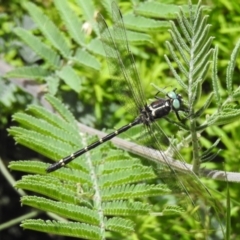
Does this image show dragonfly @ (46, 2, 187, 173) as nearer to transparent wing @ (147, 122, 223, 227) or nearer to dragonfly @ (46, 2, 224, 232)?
dragonfly @ (46, 2, 224, 232)

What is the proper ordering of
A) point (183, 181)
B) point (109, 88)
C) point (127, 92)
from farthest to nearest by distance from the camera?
point (109, 88) → point (127, 92) → point (183, 181)

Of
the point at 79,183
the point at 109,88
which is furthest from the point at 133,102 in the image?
the point at 79,183

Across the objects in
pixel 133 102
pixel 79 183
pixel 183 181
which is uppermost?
pixel 133 102

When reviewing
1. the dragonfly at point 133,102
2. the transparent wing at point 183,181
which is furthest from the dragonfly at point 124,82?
the transparent wing at point 183,181

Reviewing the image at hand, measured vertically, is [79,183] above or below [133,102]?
below

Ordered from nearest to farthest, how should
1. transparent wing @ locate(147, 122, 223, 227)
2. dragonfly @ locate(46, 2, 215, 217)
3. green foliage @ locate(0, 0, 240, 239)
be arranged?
green foliage @ locate(0, 0, 240, 239)
transparent wing @ locate(147, 122, 223, 227)
dragonfly @ locate(46, 2, 215, 217)

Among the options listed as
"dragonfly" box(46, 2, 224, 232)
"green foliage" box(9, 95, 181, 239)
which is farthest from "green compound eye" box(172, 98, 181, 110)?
"green foliage" box(9, 95, 181, 239)

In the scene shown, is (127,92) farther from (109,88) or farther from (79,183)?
(79,183)

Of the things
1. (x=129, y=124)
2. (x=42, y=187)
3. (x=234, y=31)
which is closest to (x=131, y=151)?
(x=129, y=124)

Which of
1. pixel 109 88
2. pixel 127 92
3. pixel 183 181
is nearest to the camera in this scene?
pixel 183 181

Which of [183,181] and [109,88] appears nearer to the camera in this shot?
[183,181]

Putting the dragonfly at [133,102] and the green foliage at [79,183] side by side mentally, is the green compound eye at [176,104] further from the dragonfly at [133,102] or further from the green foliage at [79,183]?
the green foliage at [79,183]
